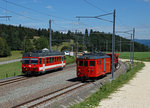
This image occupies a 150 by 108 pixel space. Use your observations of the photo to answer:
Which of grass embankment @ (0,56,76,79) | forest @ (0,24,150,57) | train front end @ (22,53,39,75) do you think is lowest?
grass embankment @ (0,56,76,79)

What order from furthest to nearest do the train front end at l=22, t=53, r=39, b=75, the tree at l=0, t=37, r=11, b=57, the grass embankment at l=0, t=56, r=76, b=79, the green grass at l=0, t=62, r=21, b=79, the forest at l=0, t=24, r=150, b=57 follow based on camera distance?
the tree at l=0, t=37, r=11, b=57, the forest at l=0, t=24, r=150, b=57, the green grass at l=0, t=62, r=21, b=79, the grass embankment at l=0, t=56, r=76, b=79, the train front end at l=22, t=53, r=39, b=75

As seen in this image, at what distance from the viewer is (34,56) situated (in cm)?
2528

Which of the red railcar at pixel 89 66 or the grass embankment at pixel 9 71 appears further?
the grass embankment at pixel 9 71

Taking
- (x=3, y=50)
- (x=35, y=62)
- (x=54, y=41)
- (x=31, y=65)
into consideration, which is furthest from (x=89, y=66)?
(x=54, y=41)

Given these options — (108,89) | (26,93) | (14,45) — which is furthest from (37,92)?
(14,45)

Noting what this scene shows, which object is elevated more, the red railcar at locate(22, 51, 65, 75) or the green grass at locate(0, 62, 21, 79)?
the red railcar at locate(22, 51, 65, 75)

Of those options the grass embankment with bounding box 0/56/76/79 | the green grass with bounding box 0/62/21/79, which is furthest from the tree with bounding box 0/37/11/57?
the green grass with bounding box 0/62/21/79

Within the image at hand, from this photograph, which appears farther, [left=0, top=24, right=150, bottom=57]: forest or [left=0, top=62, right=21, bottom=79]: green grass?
[left=0, top=24, right=150, bottom=57]: forest

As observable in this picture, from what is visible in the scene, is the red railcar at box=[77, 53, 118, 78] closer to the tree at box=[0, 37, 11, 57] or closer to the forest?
the forest

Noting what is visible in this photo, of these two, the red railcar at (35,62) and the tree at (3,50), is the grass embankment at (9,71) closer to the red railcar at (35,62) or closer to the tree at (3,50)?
the red railcar at (35,62)

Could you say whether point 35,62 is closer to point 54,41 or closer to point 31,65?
point 31,65

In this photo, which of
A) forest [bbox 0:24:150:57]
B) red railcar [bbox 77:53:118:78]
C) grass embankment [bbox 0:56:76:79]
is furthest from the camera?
forest [bbox 0:24:150:57]

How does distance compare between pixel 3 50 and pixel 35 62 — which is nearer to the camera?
pixel 35 62

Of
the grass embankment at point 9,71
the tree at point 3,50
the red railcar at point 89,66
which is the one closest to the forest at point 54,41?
the tree at point 3,50
